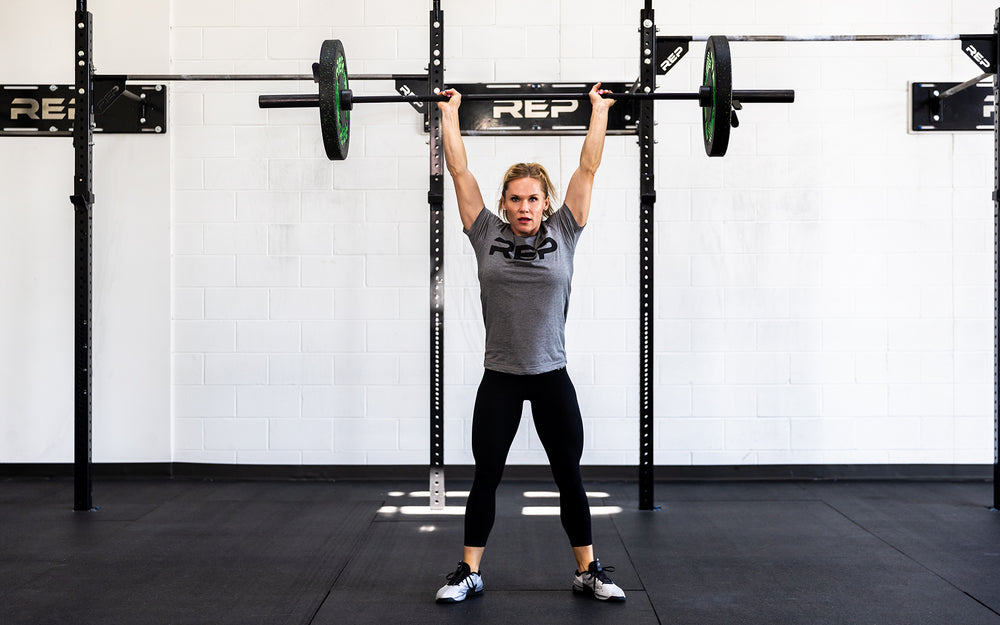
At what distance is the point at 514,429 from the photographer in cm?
243

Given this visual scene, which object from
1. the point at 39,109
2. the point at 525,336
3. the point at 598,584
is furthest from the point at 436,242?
the point at 39,109

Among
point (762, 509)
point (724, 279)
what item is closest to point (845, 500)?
point (762, 509)

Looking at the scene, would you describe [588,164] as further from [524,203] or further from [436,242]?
[436,242]

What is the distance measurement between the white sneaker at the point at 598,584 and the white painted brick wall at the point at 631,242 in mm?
1876

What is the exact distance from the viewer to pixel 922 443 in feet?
14.3

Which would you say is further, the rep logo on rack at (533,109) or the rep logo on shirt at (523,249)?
the rep logo on rack at (533,109)

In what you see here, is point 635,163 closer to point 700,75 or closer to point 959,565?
point 700,75

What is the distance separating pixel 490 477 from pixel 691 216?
2.44 m

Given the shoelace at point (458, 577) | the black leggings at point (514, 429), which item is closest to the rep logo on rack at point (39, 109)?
the black leggings at point (514, 429)

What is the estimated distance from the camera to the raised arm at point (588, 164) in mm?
2438

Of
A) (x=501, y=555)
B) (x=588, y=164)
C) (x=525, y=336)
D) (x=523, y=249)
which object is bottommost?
(x=501, y=555)

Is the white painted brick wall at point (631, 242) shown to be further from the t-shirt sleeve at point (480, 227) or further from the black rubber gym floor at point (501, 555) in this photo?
the t-shirt sleeve at point (480, 227)

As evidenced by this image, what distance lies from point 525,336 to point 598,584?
795mm

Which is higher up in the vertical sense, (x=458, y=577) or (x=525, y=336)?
(x=525, y=336)
